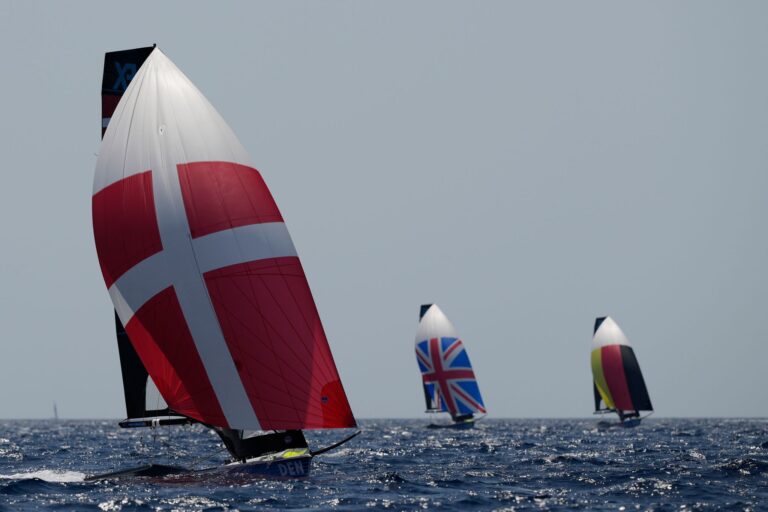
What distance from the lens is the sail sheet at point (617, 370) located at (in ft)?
246

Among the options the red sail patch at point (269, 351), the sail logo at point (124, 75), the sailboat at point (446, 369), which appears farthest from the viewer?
the sailboat at point (446, 369)

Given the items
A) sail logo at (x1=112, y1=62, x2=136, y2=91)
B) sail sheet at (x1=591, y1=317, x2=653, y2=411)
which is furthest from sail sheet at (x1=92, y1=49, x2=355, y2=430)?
sail sheet at (x1=591, y1=317, x2=653, y2=411)

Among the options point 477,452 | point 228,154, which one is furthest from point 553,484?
point 477,452

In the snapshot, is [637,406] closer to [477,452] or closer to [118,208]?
[477,452]

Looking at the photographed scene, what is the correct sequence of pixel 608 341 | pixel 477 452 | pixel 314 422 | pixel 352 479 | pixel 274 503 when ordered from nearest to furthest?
pixel 274 503 < pixel 314 422 < pixel 352 479 < pixel 477 452 < pixel 608 341

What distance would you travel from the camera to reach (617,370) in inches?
2958

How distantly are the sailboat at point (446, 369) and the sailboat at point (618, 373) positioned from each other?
12.2m

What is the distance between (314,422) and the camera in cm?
2000

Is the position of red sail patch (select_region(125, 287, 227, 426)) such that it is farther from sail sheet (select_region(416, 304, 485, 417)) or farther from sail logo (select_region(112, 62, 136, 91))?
sail sheet (select_region(416, 304, 485, 417))

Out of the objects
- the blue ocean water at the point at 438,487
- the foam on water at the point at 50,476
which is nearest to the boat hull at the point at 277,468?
the blue ocean water at the point at 438,487

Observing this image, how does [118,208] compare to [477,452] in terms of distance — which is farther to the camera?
[477,452]

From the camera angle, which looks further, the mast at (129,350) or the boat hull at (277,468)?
the mast at (129,350)

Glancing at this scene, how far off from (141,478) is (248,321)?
404 centimetres

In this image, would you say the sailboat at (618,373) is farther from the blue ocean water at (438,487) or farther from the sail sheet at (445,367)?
the blue ocean water at (438,487)
